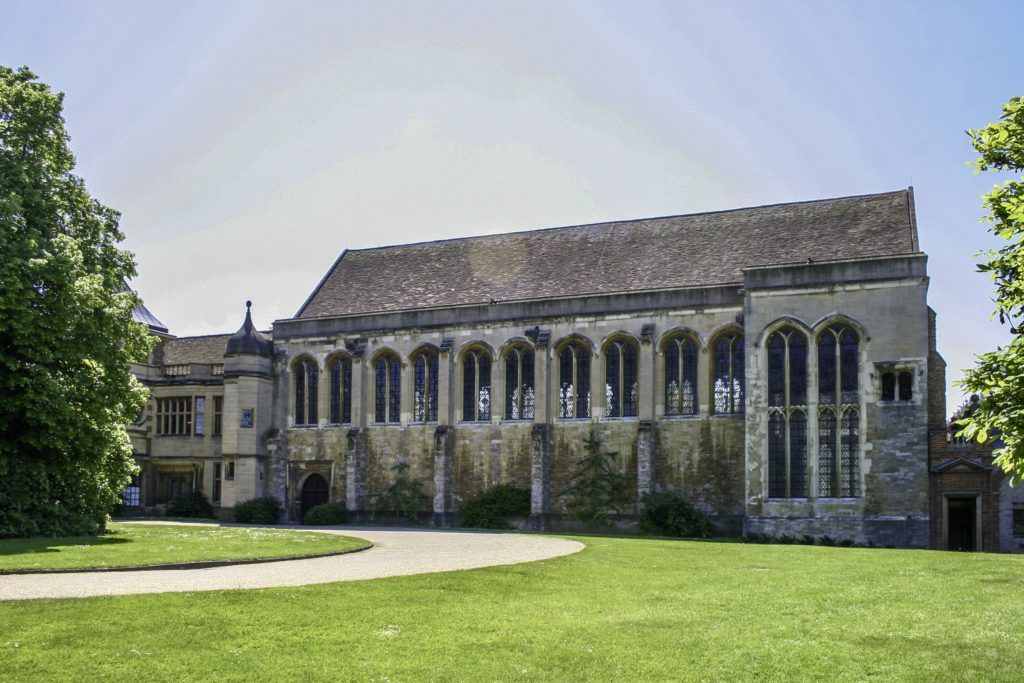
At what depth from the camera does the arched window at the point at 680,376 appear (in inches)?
1519

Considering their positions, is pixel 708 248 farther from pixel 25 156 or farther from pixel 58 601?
pixel 58 601

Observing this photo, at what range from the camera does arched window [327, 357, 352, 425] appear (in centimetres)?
4544

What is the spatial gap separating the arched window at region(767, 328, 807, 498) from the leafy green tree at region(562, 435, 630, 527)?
5627 mm

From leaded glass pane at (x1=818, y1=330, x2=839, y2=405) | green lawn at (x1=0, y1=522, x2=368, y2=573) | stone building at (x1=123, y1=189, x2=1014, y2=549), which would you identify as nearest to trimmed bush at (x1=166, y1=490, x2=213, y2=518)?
stone building at (x1=123, y1=189, x2=1014, y2=549)

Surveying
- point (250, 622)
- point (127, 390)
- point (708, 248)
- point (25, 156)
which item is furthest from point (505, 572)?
point (708, 248)

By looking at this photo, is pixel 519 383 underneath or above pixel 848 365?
underneath

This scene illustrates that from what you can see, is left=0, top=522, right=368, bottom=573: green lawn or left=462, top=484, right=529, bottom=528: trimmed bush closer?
left=0, top=522, right=368, bottom=573: green lawn

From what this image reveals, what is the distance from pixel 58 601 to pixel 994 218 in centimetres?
1373

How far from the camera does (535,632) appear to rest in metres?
13.8

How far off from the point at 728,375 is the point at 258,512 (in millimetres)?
20264

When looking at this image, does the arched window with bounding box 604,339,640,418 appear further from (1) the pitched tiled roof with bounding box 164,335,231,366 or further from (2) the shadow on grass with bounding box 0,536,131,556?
(1) the pitched tiled roof with bounding box 164,335,231,366

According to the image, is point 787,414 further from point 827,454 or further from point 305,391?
point 305,391

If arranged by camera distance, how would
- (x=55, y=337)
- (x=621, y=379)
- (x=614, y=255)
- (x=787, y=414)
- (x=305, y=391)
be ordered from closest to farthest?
(x=55, y=337)
(x=787, y=414)
(x=621, y=379)
(x=614, y=255)
(x=305, y=391)

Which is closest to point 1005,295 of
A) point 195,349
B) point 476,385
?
point 476,385
